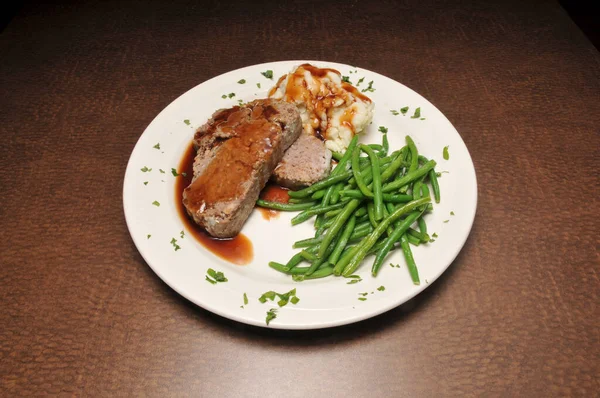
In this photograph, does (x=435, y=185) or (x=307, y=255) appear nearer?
(x=307, y=255)

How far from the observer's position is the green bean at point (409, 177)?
279 cm

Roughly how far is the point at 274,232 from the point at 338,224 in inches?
17.9

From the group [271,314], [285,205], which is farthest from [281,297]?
[285,205]

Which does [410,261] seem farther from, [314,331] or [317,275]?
[314,331]

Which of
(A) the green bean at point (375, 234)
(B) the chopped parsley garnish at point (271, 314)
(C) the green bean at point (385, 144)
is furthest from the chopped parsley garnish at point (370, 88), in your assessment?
(B) the chopped parsley garnish at point (271, 314)

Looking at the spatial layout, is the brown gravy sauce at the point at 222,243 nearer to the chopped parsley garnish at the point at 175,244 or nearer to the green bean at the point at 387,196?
the chopped parsley garnish at the point at 175,244

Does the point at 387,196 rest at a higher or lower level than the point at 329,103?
lower

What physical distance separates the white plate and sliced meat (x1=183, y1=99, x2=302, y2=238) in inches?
6.5

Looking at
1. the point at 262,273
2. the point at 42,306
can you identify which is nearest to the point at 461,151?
the point at 262,273

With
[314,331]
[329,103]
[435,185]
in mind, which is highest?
[329,103]

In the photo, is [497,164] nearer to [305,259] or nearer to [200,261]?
[305,259]

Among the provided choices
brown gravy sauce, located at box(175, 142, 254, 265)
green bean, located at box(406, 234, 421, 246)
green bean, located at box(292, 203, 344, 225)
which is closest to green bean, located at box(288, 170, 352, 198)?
green bean, located at box(292, 203, 344, 225)

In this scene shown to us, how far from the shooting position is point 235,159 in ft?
9.46

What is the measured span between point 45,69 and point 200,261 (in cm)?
309
